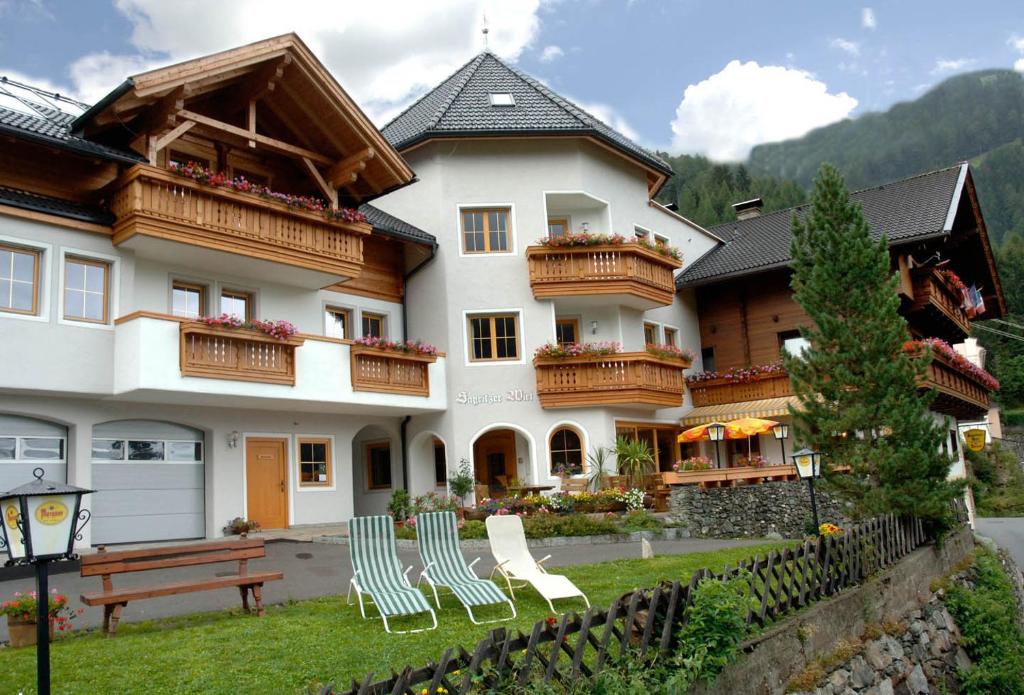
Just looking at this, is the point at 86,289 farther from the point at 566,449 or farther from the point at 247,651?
the point at 566,449

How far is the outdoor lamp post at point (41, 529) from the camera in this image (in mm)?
5598

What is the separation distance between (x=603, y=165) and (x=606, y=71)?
35.7 m

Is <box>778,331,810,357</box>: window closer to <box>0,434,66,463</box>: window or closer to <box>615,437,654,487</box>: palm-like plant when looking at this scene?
<box>615,437,654,487</box>: palm-like plant

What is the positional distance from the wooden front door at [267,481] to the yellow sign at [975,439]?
26.7 m

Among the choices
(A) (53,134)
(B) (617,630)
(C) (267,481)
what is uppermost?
(A) (53,134)

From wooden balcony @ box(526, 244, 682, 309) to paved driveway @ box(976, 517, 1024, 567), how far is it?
37.3ft

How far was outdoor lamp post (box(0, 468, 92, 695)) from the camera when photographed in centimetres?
560

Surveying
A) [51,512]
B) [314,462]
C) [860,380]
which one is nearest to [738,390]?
[860,380]

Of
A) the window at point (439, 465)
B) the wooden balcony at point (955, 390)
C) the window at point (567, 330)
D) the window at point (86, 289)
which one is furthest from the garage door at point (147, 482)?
the wooden balcony at point (955, 390)

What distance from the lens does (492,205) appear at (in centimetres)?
2380

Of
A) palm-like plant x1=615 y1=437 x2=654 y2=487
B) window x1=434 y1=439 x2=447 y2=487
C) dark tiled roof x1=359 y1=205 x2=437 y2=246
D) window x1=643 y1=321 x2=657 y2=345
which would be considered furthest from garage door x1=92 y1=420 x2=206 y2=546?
window x1=643 y1=321 x2=657 y2=345

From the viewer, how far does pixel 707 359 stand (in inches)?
1148

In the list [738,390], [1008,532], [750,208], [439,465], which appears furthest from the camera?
[750,208]

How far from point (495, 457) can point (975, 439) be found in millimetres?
20726
